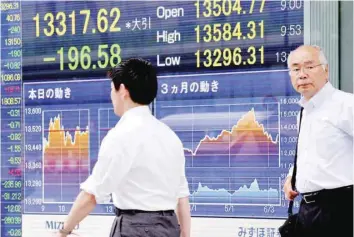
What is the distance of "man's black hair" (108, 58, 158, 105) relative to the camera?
3.84 meters

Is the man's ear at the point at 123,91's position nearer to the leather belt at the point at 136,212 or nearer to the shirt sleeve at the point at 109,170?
the shirt sleeve at the point at 109,170

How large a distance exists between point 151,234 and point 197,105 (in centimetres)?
146

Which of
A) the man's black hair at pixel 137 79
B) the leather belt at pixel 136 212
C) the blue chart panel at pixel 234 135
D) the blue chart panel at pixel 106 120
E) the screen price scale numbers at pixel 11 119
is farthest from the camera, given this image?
the screen price scale numbers at pixel 11 119

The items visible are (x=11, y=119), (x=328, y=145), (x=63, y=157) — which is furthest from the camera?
(x=11, y=119)

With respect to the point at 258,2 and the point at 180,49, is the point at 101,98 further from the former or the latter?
the point at 258,2

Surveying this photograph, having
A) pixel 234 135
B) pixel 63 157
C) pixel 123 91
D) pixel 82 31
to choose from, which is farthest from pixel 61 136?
pixel 123 91

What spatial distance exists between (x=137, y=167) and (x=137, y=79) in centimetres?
44

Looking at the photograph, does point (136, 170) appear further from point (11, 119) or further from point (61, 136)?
point (11, 119)

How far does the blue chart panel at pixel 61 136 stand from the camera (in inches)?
207

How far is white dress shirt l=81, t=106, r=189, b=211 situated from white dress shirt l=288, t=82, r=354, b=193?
2.17 ft

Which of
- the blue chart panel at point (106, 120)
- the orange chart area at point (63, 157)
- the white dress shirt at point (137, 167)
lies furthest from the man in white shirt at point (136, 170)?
the orange chart area at point (63, 157)

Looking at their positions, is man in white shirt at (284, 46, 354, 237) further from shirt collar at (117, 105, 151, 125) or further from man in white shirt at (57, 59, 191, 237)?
shirt collar at (117, 105, 151, 125)

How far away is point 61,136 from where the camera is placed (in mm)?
5363

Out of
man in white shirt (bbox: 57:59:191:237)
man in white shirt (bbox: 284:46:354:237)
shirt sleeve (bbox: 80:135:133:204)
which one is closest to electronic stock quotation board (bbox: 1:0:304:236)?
man in white shirt (bbox: 284:46:354:237)
